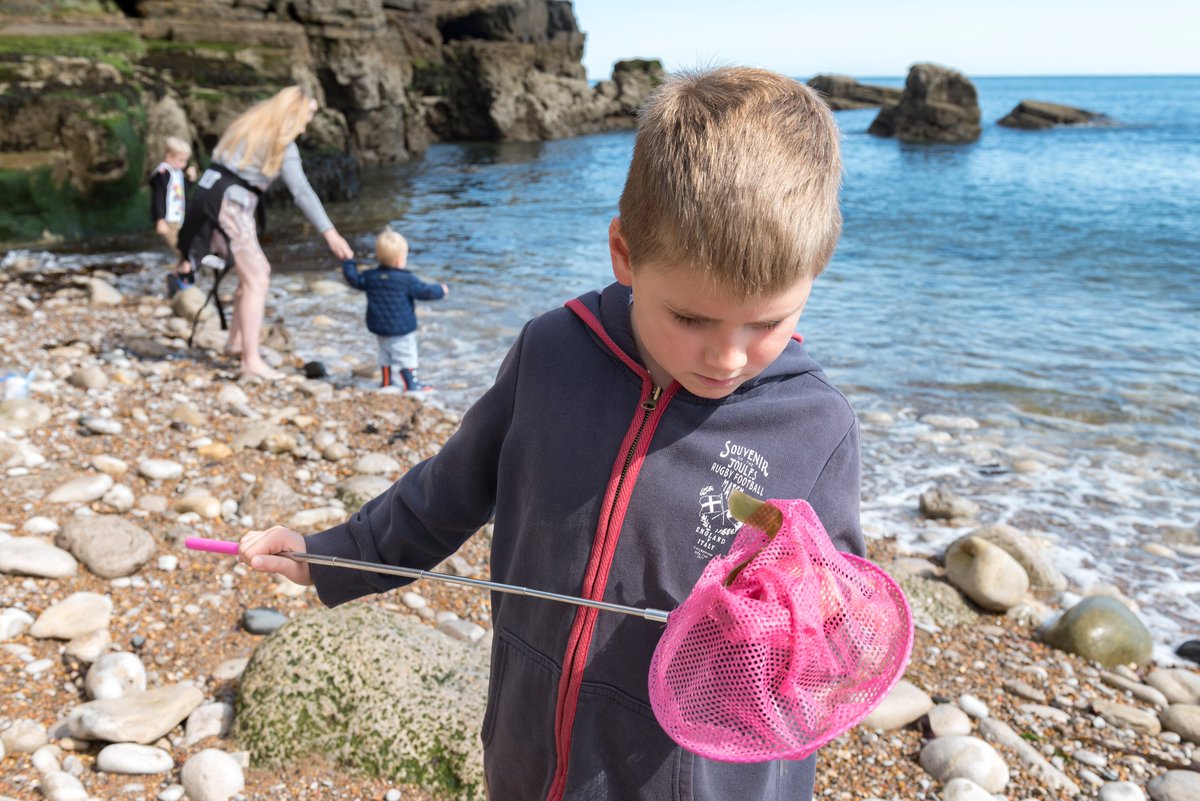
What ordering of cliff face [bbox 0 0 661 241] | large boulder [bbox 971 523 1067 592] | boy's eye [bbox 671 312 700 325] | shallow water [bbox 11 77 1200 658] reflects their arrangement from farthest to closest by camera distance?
1. cliff face [bbox 0 0 661 241]
2. shallow water [bbox 11 77 1200 658]
3. large boulder [bbox 971 523 1067 592]
4. boy's eye [bbox 671 312 700 325]

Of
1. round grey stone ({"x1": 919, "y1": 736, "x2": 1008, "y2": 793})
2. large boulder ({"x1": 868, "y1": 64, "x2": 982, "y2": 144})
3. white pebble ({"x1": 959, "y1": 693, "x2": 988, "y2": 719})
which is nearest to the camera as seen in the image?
round grey stone ({"x1": 919, "y1": 736, "x2": 1008, "y2": 793})

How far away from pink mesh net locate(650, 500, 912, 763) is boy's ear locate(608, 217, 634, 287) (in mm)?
505

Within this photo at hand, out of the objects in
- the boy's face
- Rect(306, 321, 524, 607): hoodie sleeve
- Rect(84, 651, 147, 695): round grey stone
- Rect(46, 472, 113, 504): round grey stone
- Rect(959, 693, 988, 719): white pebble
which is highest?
the boy's face

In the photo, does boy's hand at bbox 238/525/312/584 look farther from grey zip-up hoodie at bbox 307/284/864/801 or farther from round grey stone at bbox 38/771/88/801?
round grey stone at bbox 38/771/88/801

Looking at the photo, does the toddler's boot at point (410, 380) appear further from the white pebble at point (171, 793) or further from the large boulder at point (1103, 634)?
the large boulder at point (1103, 634)

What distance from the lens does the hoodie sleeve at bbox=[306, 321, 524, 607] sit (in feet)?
6.28

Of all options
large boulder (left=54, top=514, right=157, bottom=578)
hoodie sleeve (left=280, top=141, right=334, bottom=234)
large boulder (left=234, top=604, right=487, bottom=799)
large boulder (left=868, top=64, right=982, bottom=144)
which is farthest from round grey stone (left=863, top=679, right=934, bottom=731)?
large boulder (left=868, top=64, right=982, bottom=144)

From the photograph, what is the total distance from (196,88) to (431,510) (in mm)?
17847

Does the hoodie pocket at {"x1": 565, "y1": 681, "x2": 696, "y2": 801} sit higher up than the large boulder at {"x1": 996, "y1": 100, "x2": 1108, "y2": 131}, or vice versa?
the large boulder at {"x1": 996, "y1": 100, "x2": 1108, "y2": 131}

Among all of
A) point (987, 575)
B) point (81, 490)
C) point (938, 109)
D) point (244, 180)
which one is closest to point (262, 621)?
point (81, 490)

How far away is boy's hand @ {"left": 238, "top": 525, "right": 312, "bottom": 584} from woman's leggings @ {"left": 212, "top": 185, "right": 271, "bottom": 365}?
215 inches

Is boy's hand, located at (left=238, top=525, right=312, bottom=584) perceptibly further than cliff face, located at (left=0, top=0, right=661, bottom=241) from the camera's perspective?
No

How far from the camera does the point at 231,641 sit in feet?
12.2

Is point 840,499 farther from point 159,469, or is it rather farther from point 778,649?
point 159,469
